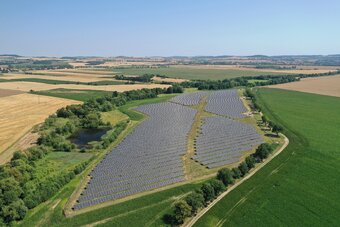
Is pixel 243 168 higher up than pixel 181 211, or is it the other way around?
pixel 243 168

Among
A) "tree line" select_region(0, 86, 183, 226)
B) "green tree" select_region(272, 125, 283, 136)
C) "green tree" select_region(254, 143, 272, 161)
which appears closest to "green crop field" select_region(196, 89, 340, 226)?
"green tree" select_region(272, 125, 283, 136)

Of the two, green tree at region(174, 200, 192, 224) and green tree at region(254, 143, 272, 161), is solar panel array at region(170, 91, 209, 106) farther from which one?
green tree at region(174, 200, 192, 224)

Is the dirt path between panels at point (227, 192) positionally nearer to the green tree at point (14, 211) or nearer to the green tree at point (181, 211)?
the green tree at point (181, 211)

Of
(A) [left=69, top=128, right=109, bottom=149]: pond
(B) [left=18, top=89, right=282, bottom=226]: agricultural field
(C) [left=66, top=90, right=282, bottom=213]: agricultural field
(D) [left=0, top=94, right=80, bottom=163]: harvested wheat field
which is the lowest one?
(B) [left=18, top=89, right=282, bottom=226]: agricultural field

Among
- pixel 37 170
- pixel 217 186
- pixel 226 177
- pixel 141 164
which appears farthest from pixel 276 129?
pixel 37 170

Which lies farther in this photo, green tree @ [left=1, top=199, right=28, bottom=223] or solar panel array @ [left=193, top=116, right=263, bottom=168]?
solar panel array @ [left=193, top=116, right=263, bottom=168]

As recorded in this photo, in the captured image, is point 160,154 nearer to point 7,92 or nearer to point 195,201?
point 195,201

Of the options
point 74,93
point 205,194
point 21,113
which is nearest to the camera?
point 205,194
